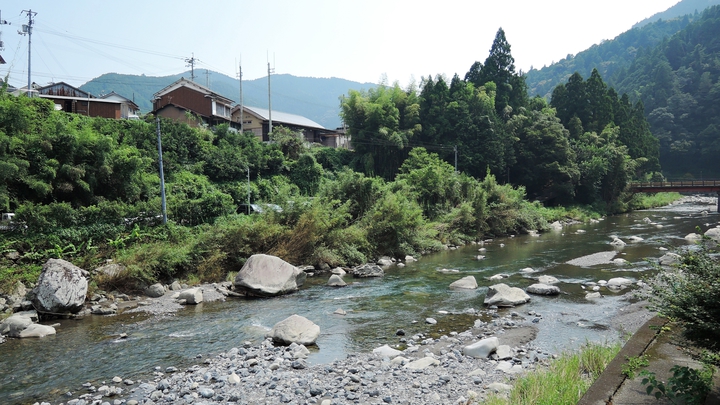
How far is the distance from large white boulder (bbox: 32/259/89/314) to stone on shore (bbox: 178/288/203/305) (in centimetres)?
268

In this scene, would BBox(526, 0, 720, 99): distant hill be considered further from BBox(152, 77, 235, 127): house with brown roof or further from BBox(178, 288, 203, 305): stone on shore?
BBox(178, 288, 203, 305): stone on shore

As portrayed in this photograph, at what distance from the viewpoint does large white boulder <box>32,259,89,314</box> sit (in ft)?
40.7

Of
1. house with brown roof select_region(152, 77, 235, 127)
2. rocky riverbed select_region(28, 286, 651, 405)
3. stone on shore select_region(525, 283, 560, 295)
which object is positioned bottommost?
rocky riverbed select_region(28, 286, 651, 405)

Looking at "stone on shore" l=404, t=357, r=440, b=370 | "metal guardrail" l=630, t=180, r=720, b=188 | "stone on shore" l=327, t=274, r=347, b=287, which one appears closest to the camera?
"stone on shore" l=404, t=357, r=440, b=370

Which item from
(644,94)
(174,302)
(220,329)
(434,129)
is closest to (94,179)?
(174,302)

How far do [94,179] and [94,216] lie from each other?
2036 mm

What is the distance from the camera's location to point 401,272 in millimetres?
18688

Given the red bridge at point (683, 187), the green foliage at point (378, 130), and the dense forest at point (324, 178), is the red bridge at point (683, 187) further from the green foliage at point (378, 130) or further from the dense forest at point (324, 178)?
the green foliage at point (378, 130)

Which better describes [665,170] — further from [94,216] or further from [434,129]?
[94,216]

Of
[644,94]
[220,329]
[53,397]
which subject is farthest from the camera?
[644,94]

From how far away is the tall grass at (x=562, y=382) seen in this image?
211 inches

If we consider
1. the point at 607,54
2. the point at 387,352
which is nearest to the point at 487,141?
the point at 387,352

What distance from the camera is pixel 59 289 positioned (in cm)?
1257

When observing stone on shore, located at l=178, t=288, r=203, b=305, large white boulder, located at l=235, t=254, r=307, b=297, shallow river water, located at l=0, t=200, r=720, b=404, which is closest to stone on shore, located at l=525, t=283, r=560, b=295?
shallow river water, located at l=0, t=200, r=720, b=404
